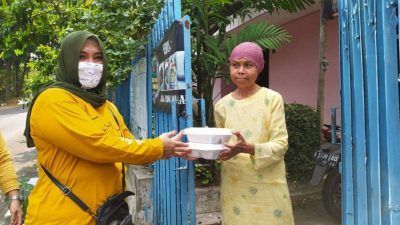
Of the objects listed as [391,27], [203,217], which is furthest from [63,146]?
[203,217]

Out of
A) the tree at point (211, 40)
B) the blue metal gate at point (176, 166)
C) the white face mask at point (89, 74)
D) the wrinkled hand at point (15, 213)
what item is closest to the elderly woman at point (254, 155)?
the blue metal gate at point (176, 166)

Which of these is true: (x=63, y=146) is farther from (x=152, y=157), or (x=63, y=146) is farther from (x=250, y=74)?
(x=250, y=74)

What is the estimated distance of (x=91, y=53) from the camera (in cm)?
209

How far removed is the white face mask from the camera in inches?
80.4

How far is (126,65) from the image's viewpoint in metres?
5.07

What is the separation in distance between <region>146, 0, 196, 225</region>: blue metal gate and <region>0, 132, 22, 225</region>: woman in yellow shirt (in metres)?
0.93

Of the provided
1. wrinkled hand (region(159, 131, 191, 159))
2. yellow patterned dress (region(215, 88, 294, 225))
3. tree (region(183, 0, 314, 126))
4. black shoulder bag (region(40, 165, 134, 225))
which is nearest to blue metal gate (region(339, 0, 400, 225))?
yellow patterned dress (region(215, 88, 294, 225))

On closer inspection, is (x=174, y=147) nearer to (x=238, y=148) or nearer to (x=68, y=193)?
(x=238, y=148)

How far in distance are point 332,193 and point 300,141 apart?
4.33 ft

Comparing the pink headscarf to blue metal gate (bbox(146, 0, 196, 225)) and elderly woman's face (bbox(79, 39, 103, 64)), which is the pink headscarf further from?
elderly woman's face (bbox(79, 39, 103, 64))

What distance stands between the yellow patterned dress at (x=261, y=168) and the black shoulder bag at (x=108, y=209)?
0.60 meters

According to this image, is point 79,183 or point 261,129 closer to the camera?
point 79,183

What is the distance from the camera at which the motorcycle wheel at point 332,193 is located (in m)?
4.24

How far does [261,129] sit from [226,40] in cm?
234
